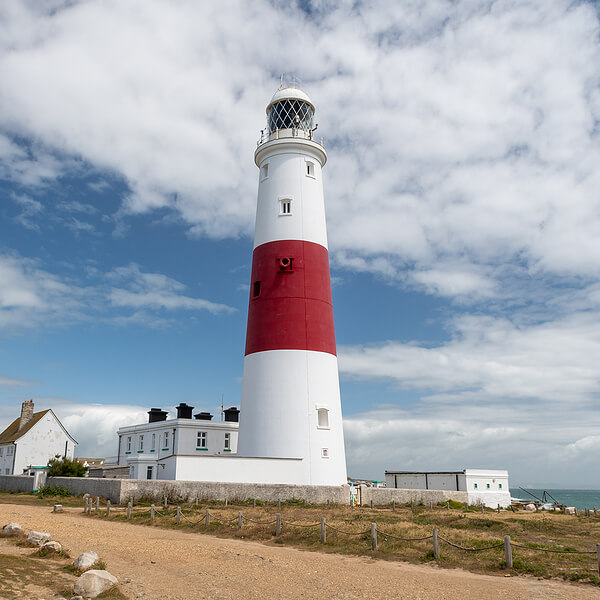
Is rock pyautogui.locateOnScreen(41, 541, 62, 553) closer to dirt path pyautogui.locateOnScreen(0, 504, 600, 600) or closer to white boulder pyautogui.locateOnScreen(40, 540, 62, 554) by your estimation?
white boulder pyautogui.locateOnScreen(40, 540, 62, 554)

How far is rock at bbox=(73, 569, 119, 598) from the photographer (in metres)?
11.2

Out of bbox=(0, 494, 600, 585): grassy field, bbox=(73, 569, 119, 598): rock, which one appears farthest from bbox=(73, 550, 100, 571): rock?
bbox=(0, 494, 600, 585): grassy field

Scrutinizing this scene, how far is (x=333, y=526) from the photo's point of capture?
63.5ft

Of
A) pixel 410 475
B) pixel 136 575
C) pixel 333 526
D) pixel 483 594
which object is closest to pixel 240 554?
pixel 136 575

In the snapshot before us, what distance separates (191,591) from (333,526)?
8.09 metres

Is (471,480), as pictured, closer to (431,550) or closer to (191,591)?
(431,550)

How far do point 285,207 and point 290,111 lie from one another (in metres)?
5.90

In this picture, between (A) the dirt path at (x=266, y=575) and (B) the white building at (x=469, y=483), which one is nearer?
(A) the dirt path at (x=266, y=575)

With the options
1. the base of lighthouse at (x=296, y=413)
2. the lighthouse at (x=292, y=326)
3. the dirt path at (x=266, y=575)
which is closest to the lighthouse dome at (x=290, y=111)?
the lighthouse at (x=292, y=326)

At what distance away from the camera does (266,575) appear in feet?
44.3

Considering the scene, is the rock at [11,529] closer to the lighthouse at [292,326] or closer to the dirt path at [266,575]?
the dirt path at [266,575]

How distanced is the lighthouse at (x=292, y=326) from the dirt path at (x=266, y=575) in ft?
33.9

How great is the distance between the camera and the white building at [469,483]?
127 ft

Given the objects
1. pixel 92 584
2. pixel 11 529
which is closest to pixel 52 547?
pixel 11 529
